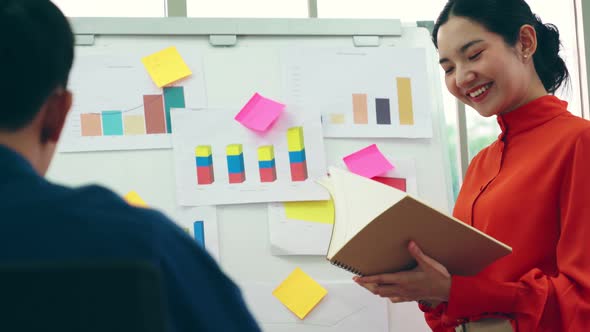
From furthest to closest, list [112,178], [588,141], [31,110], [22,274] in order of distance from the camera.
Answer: [112,178]
[588,141]
[31,110]
[22,274]

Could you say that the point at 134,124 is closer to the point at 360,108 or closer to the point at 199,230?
the point at 199,230

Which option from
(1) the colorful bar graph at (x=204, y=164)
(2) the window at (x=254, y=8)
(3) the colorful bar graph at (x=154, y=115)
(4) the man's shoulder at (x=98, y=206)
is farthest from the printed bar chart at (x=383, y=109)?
(4) the man's shoulder at (x=98, y=206)

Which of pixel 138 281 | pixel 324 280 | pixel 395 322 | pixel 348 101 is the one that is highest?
pixel 138 281

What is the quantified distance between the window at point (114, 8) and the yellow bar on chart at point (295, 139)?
2.59 ft

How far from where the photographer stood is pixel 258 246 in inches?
63.4

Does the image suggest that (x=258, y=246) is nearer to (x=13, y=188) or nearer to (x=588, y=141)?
(x=588, y=141)

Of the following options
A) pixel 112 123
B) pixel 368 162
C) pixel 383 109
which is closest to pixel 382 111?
pixel 383 109

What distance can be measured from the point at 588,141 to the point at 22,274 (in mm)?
993

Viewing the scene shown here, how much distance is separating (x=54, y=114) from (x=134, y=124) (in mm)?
1026

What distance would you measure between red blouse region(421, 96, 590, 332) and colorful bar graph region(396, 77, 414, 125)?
0.45 m

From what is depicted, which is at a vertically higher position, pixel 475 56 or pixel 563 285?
pixel 475 56

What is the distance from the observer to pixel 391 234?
1024mm

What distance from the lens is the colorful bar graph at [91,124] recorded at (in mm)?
1598

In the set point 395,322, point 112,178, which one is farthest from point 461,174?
point 112,178
